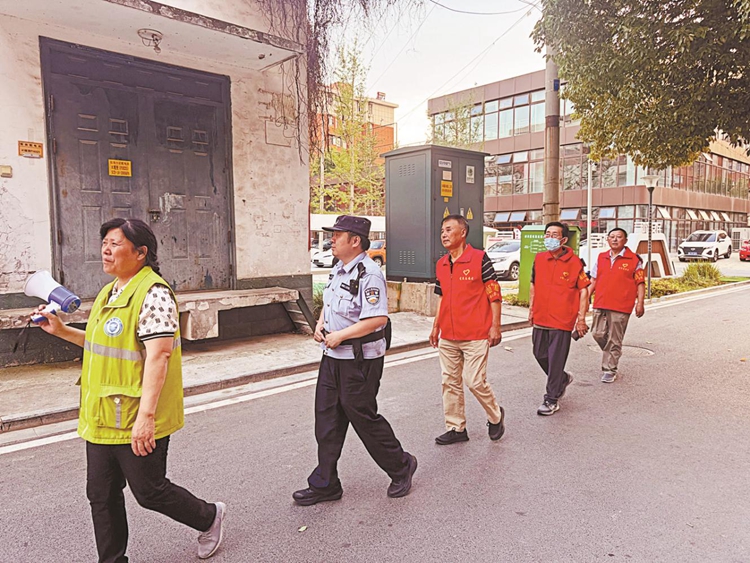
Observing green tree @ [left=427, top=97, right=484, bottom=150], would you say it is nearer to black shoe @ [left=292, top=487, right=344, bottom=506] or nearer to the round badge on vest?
black shoe @ [left=292, top=487, right=344, bottom=506]

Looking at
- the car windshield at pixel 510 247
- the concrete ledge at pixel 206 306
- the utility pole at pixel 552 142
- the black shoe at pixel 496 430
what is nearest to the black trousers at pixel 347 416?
the black shoe at pixel 496 430

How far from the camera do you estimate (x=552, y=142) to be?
10.2m

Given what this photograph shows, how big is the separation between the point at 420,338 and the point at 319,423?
204 inches

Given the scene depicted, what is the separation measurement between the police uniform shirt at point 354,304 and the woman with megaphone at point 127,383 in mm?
975

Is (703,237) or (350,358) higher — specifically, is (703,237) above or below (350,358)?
above

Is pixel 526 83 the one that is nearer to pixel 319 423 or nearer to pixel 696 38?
pixel 696 38

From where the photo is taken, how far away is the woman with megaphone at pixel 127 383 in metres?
2.36

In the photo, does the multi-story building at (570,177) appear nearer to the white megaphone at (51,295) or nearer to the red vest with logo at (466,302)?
the red vest with logo at (466,302)

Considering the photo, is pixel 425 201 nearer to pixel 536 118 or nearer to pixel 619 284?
pixel 619 284

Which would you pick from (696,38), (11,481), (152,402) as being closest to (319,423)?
(152,402)

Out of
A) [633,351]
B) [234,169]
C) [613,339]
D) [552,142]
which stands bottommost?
[633,351]

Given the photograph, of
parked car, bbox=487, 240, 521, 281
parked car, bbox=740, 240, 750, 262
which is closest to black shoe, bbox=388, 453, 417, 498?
parked car, bbox=487, 240, 521, 281

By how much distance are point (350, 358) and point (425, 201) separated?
7221 mm

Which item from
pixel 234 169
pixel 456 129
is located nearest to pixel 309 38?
pixel 234 169
